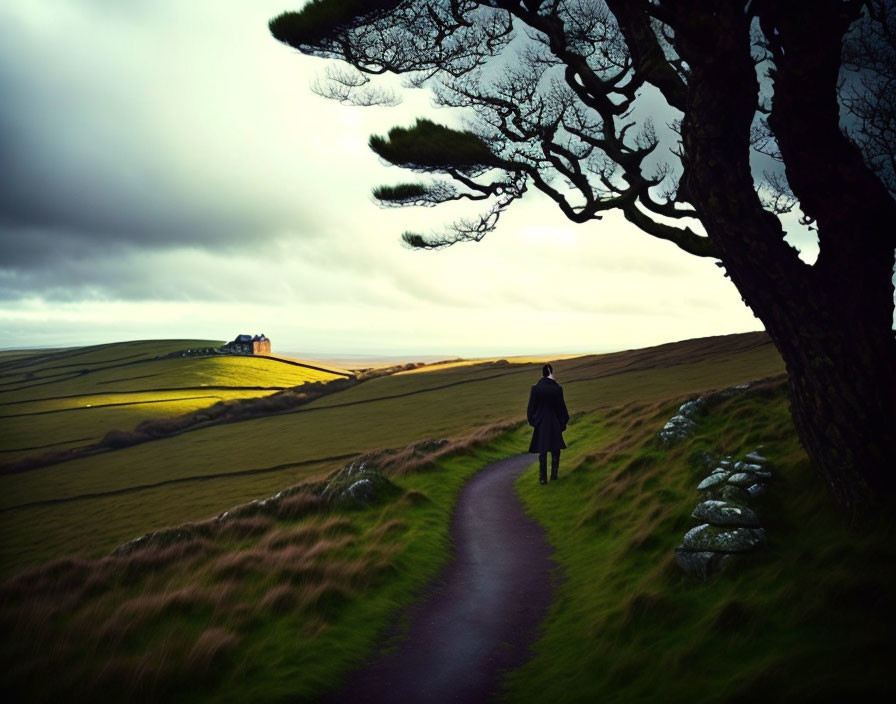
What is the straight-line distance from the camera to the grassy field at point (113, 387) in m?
59.0

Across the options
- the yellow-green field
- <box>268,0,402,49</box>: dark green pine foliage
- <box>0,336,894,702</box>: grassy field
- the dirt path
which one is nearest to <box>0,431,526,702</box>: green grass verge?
<box>0,336,894,702</box>: grassy field

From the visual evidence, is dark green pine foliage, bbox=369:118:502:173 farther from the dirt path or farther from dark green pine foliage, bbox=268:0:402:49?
the dirt path

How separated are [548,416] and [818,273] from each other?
30.6ft

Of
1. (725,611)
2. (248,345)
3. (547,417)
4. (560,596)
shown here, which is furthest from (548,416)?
(248,345)

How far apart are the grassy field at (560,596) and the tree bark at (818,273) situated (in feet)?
4.19

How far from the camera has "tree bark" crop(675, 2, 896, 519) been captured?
825cm

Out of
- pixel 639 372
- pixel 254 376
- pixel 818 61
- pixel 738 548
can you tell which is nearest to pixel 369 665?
pixel 738 548

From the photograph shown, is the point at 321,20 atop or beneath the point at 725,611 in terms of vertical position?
atop

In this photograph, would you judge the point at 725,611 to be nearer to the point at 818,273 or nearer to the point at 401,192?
the point at 818,273

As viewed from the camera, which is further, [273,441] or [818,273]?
[273,441]

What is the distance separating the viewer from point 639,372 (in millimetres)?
44844

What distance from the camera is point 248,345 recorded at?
13025 centimetres

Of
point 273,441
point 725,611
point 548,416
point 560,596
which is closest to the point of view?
point 725,611

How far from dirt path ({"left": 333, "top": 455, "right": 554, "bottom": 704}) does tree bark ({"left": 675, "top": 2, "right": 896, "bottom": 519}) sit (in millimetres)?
5189
